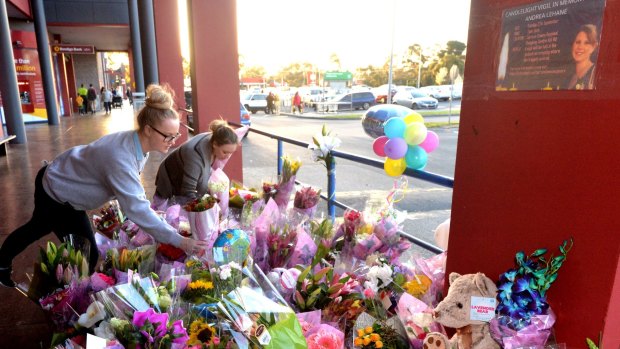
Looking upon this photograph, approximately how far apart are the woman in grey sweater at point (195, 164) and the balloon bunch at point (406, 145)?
1138 mm

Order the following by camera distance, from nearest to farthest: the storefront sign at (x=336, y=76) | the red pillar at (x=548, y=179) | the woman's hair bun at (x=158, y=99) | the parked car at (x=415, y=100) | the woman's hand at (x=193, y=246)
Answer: the red pillar at (x=548, y=179) < the woman's hand at (x=193, y=246) < the woman's hair bun at (x=158, y=99) < the parked car at (x=415, y=100) < the storefront sign at (x=336, y=76)

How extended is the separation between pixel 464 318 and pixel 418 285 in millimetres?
489

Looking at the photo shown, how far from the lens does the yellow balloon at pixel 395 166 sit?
2.79 m

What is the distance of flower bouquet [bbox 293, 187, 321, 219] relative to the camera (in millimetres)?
2701

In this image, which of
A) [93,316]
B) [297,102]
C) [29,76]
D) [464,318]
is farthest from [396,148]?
[297,102]

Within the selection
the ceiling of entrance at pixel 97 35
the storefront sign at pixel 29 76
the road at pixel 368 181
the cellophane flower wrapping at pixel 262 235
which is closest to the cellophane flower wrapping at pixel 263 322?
the cellophane flower wrapping at pixel 262 235

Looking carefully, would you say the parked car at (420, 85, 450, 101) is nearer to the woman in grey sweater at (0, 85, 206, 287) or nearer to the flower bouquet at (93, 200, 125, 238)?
the flower bouquet at (93, 200, 125, 238)

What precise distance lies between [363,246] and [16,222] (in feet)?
14.6

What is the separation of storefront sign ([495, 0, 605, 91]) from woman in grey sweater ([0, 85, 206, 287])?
1512mm

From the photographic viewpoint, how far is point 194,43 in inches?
201

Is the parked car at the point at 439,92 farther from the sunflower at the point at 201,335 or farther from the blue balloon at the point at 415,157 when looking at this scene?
the sunflower at the point at 201,335

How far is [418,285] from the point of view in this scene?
5.79 ft

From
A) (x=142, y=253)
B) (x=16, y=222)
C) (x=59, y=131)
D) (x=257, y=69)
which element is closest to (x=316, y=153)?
(x=142, y=253)

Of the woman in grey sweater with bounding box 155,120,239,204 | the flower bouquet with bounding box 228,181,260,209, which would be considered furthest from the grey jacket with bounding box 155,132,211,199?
the flower bouquet with bounding box 228,181,260,209
